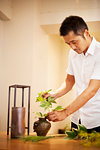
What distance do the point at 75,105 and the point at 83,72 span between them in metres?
0.34

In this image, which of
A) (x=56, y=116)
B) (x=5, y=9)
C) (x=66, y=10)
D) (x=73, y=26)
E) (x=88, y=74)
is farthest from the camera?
(x=66, y=10)

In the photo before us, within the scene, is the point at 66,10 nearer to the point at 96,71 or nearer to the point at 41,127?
the point at 96,71

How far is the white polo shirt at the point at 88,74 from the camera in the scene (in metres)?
1.90

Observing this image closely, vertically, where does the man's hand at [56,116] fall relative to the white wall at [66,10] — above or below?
below

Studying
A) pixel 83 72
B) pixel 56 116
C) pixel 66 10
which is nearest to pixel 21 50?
pixel 66 10

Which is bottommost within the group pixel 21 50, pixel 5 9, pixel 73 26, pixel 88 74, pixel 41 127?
pixel 41 127

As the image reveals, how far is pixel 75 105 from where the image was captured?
1734 millimetres

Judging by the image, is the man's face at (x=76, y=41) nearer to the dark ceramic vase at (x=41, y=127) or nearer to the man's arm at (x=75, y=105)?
the man's arm at (x=75, y=105)

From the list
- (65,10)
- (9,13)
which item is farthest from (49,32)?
(9,13)

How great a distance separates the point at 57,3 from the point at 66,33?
5.88 ft

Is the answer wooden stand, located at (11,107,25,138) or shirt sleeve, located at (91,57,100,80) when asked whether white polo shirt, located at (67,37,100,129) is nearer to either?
shirt sleeve, located at (91,57,100,80)

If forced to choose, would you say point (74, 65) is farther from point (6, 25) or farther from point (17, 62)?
point (6, 25)

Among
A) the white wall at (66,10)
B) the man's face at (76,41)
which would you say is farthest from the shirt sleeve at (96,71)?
the white wall at (66,10)

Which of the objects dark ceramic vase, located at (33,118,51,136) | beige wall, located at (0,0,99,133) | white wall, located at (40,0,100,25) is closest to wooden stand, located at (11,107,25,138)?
dark ceramic vase, located at (33,118,51,136)
